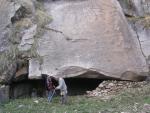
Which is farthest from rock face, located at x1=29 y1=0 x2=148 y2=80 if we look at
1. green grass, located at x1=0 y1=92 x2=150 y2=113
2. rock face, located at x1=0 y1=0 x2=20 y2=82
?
green grass, located at x1=0 y1=92 x2=150 y2=113

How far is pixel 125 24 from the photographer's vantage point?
15.7 m

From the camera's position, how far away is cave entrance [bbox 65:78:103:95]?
1530 centimetres

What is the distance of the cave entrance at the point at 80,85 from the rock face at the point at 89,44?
0.85 meters

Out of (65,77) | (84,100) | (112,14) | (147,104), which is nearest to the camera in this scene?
(147,104)

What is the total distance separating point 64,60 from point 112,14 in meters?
2.55

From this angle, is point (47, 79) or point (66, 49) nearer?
point (47, 79)

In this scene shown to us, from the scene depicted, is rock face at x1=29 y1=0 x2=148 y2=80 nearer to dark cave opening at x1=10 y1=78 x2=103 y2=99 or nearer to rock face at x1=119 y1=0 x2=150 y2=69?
rock face at x1=119 y1=0 x2=150 y2=69

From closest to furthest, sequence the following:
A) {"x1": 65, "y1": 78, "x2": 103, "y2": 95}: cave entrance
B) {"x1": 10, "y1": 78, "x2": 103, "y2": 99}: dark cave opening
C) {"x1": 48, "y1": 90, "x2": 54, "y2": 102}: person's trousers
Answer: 1. {"x1": 48, "y1": 90, "x2": 54, "y2": 102}: person's trousers
2. {"x1": 10, "y1": 78, "x2": 103, "y2": 99}: dark cave opening
3. {"x1": 65, "y1": 78, "x2": 103, "y2": 95}: cave entrance

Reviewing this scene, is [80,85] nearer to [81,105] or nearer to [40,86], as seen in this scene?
[40,86]

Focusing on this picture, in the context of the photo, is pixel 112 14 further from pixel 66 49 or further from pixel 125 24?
pixel 66 49

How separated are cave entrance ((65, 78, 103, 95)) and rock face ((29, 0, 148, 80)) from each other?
33.5 inches

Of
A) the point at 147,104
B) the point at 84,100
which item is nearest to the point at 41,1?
the point at 84,100

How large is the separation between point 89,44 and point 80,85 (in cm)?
160

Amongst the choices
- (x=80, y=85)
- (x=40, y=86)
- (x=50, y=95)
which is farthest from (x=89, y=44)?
(x=50, y=95)
